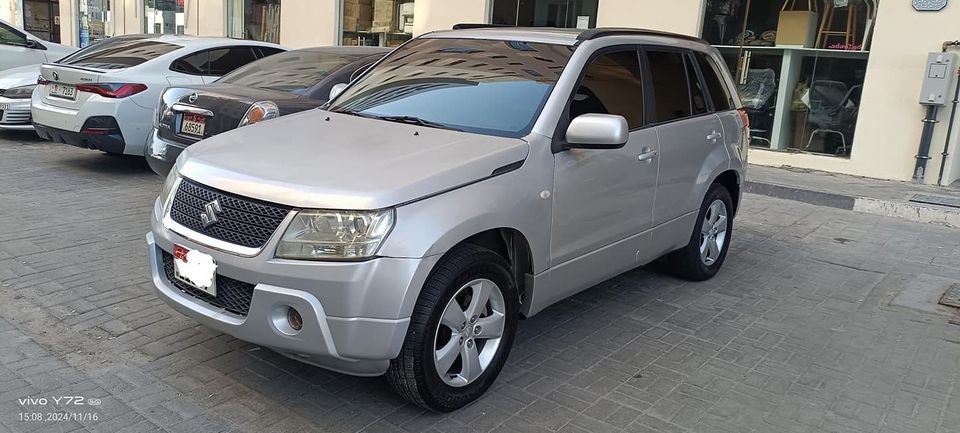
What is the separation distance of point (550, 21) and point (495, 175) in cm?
989

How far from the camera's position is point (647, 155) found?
447 cm

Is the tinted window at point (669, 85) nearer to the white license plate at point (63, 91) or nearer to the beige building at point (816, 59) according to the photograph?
the beige building at point (816, 59)

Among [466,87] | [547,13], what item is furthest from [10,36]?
[466,87]

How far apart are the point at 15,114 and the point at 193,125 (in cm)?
493

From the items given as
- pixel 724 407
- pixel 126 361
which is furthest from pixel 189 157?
pixel 724 407

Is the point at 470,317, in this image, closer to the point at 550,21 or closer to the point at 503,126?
the point at 503,126

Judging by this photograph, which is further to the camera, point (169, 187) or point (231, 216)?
point (169, 187)

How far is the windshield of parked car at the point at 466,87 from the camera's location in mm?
3918

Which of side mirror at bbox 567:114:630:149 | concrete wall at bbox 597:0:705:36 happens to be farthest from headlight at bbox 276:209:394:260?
concrete wall at bbox 597:0:705:36

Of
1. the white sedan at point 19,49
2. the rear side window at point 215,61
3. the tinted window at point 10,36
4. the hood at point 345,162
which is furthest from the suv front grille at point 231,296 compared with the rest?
the tinted window at point 10,36

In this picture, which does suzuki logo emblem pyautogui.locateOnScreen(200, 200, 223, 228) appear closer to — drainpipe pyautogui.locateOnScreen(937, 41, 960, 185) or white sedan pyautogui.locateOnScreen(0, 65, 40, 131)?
white sedan pyautogui.locateOnScreen(0, 65, 40, 131)

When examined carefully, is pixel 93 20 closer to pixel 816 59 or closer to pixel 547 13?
pixel 547 13

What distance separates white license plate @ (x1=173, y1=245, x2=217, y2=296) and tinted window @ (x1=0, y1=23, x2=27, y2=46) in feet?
35.3

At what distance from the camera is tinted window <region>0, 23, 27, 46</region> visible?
11875 mm
